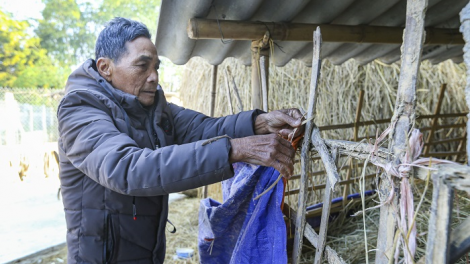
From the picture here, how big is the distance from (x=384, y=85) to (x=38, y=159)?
7631mm

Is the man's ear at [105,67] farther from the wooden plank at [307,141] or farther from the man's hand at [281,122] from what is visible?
the wooden plank at [307,141]

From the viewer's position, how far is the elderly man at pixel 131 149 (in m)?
1.33

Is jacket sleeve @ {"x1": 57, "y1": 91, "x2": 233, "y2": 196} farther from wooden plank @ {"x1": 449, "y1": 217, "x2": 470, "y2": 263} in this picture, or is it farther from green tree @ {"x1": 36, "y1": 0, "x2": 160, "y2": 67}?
green tree @ {"x1": 36, "y1": 0, "x2": 160, "y2": 67}

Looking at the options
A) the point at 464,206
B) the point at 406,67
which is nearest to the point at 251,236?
the point at 406,67

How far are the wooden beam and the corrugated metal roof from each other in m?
0.09

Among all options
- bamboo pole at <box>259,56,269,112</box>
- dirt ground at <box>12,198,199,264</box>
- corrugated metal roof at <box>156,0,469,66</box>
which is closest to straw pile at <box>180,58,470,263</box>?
dirt ground at <box>12,198,199,264</box>

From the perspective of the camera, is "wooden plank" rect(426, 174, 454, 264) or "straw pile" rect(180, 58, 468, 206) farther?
"straw pile" rect(180, 58, 468, 206)

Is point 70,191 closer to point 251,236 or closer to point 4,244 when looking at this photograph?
point 251,236

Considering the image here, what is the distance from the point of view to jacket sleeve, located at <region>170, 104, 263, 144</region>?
1.92 m

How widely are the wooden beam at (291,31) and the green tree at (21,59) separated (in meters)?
14.7

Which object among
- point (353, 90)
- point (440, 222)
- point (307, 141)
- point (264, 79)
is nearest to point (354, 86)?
point (353, 90)

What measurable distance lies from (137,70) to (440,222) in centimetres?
147

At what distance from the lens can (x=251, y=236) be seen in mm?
1704

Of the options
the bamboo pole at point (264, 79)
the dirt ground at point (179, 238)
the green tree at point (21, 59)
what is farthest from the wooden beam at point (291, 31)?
the green tree at point (21, 59)
